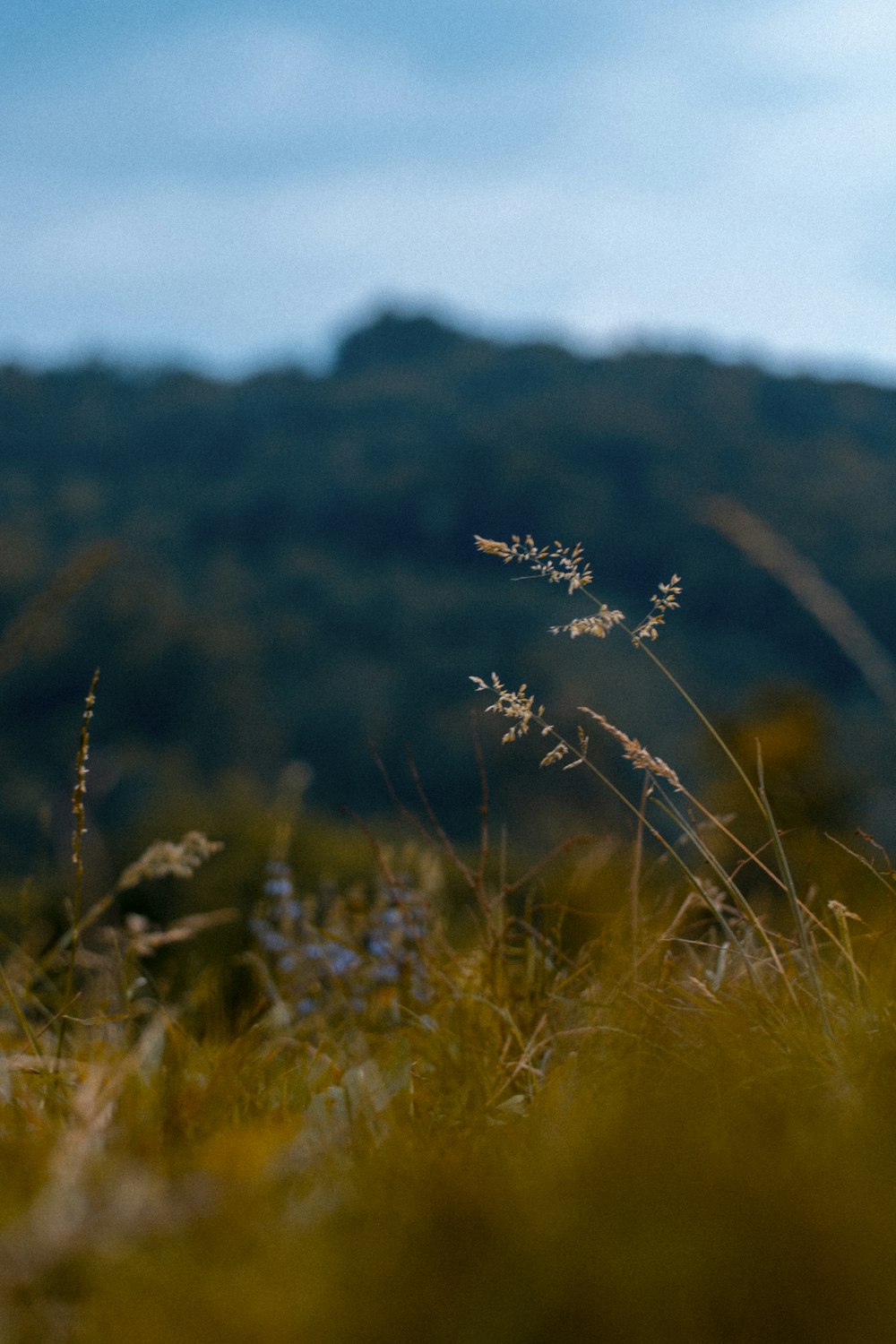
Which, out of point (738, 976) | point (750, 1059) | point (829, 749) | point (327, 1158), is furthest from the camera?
point (829, 749)

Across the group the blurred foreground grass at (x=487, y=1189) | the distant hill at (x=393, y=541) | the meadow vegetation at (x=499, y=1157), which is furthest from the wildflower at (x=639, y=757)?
the distant hill at (x=393, y=541)

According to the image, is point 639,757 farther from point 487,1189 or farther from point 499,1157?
point 487,1189

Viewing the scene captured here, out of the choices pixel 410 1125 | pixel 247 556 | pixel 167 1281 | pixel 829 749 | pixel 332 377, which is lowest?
pixel 247 556

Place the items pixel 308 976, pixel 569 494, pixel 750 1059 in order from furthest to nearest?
1. pixel 569 494
2. pixel 308 976
3. pixel 750 1059

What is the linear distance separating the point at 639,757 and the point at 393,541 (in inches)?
3488

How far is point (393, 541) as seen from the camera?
89.4m

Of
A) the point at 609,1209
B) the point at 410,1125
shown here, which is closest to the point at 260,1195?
the point at 609,1209

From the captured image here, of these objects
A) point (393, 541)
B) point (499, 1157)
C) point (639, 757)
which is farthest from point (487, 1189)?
point (393, 541)

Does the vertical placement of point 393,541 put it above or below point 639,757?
below

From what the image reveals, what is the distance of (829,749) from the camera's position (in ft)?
22.4

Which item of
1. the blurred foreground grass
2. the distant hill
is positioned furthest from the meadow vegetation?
the distant hill

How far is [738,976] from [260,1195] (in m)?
1.05

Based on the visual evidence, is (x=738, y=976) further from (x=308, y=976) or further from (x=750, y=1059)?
(x=308, y=976)

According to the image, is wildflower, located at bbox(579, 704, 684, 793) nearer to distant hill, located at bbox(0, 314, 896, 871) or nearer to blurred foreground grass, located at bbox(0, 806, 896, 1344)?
blurred foreground grass, located at bbox(0, 806, 896, 1344)
